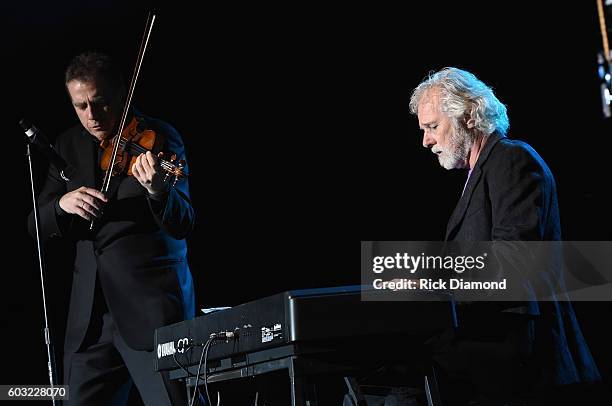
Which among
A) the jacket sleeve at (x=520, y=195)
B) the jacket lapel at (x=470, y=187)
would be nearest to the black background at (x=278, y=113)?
Result: the jacket lapel at (x=470, y=187)

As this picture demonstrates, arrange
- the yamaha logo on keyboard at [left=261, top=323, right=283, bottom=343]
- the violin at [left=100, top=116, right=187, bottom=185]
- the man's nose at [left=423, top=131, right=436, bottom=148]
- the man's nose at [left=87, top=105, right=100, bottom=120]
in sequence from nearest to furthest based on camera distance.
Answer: the yamaha logo on keyboard at [left=261, top=323, right=283, bottom=343] → the man's nose at [left=423, top=131, right=436, bottom=148] → the violin at [left=100, top=116, right=187, bottom=185] → the man's nose at [left=87, top=105, right=100, bottom=120]

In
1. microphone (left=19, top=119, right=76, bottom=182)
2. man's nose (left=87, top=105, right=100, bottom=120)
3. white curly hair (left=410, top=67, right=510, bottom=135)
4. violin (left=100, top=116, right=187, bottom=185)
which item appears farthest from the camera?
man's nose (left=87, top=105, right=100, bottom=120)

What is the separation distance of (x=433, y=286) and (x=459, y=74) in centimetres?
90

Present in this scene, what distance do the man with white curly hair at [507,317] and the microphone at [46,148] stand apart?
1.43 metres

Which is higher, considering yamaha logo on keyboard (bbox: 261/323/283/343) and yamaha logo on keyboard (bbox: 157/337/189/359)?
yamaha logo on keyboard (bbox: 261/323/283/343)

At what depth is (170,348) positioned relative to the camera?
2355 mm

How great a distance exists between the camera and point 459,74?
8.82 feet

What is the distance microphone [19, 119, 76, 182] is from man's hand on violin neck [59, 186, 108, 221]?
0.18 metres

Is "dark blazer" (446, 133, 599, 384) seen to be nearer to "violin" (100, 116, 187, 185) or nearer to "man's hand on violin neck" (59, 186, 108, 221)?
"violin" (100, 116, 187, 185)

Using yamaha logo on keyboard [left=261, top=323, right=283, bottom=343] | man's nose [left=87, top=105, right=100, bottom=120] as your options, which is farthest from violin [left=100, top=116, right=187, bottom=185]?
yamaha logo on keyboard [left=261, top=323, right=283, bottom=343]

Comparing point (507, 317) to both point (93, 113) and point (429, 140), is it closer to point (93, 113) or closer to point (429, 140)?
point (429, 140)

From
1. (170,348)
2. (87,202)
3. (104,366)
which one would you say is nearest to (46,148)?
(87,202)

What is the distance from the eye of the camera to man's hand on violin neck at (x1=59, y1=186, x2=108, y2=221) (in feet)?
9.25

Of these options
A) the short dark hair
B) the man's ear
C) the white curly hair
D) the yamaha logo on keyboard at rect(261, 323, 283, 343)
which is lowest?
the yamaha logo on keyboard at rect(261, 323, 283, 343)
